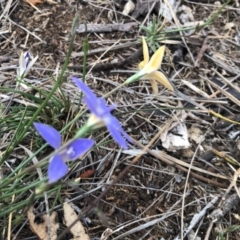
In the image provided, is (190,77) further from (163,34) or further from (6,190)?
(6,190)

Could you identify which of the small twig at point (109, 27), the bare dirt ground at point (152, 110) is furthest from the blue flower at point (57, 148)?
the small twig at point (109, 27)

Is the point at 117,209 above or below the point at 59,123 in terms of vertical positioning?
below

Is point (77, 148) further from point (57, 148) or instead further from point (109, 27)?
point (109, 27)

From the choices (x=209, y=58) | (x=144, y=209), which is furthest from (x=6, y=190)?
(x=209, y=58)

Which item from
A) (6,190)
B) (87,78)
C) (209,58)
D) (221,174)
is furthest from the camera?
(209,58)

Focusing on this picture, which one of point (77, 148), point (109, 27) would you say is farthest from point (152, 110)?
point (77, 148)

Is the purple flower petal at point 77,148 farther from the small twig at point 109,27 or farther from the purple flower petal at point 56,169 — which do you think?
the small twig at point 109,27
